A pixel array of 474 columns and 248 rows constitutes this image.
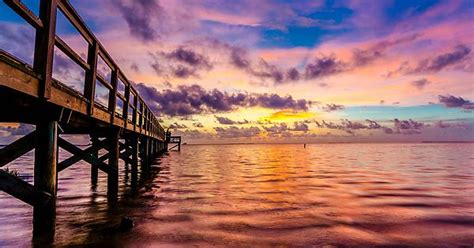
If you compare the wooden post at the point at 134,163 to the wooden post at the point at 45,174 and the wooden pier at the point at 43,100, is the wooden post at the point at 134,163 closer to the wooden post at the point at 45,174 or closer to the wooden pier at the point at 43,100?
the wooden pier at the point at 43,100

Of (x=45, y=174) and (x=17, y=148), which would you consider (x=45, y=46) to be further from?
(x=45, y=174)

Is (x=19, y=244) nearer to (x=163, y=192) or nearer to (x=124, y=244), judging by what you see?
(x=124, y=244)

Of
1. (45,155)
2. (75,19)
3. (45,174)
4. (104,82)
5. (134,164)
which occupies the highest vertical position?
(75,19)

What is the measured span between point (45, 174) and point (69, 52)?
1.98 m

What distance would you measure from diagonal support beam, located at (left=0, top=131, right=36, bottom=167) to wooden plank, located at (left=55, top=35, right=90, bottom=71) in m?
1.36

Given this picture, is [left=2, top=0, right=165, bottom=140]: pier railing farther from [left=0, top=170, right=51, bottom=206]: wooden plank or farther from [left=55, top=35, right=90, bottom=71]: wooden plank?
[left=0, top=170, right=51, bottom=206]: wooden plank

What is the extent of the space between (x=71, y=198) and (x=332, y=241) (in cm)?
787

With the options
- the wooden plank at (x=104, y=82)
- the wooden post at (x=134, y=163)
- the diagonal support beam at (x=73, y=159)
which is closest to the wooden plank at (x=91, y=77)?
the wooden plank at (x=104, y=82)

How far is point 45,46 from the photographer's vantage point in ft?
15.3

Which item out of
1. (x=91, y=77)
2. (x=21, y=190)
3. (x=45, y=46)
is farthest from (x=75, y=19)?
(x=21, y=190)

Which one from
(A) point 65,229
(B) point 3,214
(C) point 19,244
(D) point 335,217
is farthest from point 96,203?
(D) point 335,217

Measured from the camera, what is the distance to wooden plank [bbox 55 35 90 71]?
17.0 feet

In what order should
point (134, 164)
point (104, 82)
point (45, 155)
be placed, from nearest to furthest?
point (45, 155) → point (104, 82) → point (134, 164)

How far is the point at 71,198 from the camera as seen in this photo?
34.2 feet
